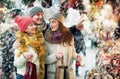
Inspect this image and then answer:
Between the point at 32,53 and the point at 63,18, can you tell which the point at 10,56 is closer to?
the point at 32,53

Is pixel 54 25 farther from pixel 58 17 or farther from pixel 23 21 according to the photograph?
pixel 23 21

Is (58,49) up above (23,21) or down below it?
below

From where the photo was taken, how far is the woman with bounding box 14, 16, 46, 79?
3246mm

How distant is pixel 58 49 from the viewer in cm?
330

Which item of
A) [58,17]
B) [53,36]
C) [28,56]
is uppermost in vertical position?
[58,17]

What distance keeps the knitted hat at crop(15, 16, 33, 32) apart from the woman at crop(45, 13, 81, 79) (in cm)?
14

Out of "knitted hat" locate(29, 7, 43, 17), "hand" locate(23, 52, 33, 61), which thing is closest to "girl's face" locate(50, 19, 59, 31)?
"knitted hat" locate(29, 7, 43, 17)

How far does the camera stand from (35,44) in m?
→ 3.25

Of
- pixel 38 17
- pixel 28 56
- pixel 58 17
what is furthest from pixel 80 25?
pixel 28 56

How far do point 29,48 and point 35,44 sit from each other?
0.05m

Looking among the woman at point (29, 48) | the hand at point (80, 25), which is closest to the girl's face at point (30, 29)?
the woman at point (29, 48)

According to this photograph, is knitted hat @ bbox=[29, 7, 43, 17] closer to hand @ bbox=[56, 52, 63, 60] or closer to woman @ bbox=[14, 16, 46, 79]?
woman @ bbox=[14, 16, 46, 79]

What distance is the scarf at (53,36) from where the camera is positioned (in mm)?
3297

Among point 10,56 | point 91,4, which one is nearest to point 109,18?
point 91,4
